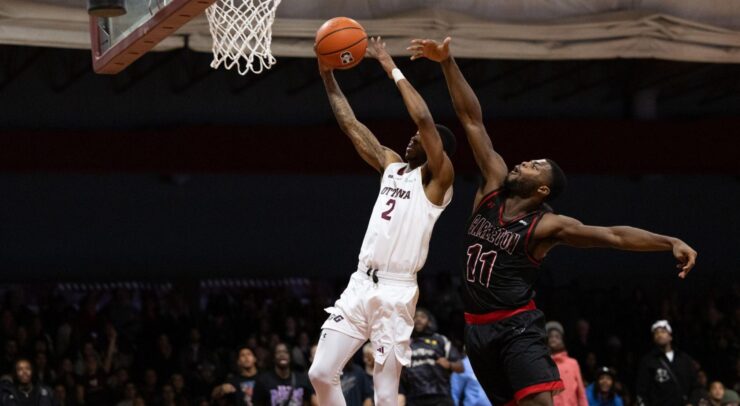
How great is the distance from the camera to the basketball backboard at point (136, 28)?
8188 millimetres

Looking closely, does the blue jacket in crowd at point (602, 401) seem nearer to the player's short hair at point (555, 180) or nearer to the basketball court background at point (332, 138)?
the basketball court background at point (332, 138)

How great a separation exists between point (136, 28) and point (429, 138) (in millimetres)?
2134

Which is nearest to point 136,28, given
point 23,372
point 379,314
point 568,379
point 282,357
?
point 379,314

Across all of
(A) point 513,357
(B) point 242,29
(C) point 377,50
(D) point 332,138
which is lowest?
(A) point 513,357

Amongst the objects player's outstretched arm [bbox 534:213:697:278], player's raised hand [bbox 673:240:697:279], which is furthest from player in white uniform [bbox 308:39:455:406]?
player's raised hand [bbox 673:240:697:279]

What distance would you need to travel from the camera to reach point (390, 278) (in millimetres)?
8430

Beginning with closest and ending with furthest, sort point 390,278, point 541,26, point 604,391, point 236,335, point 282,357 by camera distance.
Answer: point 390,278, point 282,357, point 604,391, point 541,26, point 236,335

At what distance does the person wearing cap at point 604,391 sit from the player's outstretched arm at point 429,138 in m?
7.60

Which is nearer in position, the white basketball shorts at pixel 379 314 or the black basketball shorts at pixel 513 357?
the black basketball shorts at pixel 513 357

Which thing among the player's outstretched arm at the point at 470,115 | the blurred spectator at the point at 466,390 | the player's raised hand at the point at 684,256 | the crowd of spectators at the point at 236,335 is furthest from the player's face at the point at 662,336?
the player's raised hand at the point at 684,256

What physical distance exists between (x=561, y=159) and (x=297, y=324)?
15.7 ft

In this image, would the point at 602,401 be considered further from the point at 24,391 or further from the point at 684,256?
the point at 684,256

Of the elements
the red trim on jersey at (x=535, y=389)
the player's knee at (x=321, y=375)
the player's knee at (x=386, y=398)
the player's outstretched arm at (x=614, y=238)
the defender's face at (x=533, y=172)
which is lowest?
the red trim on jersey at (x=535, y=389)

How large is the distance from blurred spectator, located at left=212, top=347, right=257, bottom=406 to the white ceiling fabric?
359 centimetres
